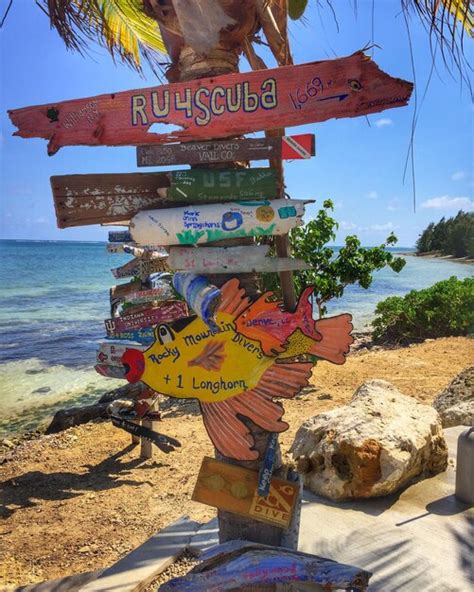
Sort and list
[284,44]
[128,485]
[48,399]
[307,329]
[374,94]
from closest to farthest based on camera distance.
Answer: [374,94] → [307,329] → [284,44] → [128,485] → [48,399]

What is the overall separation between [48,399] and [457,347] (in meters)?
9.88

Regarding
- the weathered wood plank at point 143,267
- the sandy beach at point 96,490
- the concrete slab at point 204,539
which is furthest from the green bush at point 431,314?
the concrete slab at point 204,539

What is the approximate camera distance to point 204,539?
11.5 feet

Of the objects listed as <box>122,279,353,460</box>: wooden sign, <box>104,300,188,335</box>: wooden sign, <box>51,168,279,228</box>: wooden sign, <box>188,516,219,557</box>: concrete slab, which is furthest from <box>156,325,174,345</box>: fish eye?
<box>104,300,188,335</box>: wooden sign

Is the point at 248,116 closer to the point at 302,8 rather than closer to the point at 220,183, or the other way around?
the point at 220,183

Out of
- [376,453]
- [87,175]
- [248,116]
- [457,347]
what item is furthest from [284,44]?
[457,347]

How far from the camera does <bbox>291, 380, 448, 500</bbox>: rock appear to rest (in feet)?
12.4

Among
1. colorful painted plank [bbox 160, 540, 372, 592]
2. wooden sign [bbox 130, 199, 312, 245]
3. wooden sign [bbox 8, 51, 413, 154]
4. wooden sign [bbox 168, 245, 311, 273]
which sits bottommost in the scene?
colorful painted plank [bbox 160, 540, 372, 592]

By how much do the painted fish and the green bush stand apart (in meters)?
12.1

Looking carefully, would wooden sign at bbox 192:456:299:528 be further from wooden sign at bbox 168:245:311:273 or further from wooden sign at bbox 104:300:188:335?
wooden sign at bbox 104:300:188:335

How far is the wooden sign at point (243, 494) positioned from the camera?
2299 millimetres

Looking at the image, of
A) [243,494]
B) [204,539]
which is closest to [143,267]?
[204,539]

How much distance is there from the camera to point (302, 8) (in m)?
4.14

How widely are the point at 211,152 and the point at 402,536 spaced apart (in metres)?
3.02
